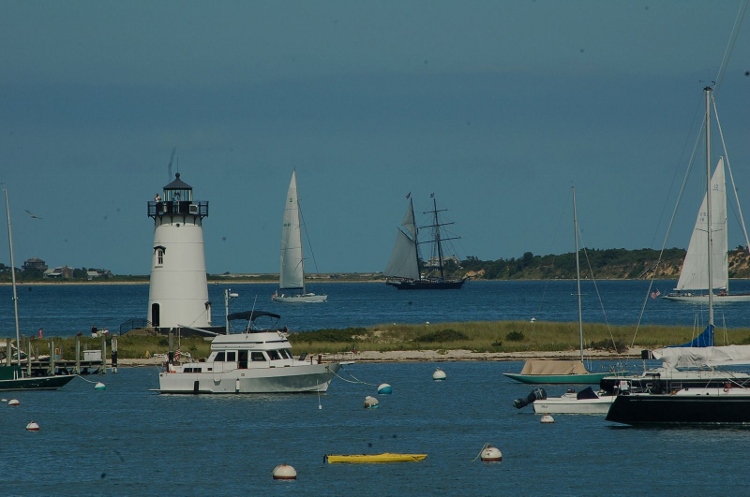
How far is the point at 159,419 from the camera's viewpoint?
46.7 meters

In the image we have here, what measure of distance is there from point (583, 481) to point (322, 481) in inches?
280

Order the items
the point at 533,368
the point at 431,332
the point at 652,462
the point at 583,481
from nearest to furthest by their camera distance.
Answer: the point at 583,481 → the point at 652,462 → the point at 533,368 → the point at 431,332

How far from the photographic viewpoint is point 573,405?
45.8 metres

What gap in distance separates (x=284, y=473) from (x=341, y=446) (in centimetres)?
583

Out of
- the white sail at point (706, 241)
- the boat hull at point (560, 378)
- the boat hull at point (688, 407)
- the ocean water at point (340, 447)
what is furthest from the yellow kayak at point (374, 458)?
the white sail at point (706, 241)

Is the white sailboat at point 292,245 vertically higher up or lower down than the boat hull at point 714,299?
higher up

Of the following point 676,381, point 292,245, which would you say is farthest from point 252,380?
point 292,245

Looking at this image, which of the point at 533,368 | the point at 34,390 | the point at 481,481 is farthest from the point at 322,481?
the point at 34,390

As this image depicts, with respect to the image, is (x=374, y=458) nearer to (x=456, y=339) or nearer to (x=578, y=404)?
(x=578, y=404)

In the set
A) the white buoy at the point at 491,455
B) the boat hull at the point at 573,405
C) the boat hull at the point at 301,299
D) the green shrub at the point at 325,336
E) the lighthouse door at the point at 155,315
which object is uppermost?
the lighthouse door at the point at 155,315

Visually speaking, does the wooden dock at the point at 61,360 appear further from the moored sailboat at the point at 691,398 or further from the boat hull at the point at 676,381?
the boat hull at the point at 676,381

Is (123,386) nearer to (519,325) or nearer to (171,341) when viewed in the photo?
(171,341)

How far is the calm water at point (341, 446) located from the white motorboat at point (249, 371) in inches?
24.7

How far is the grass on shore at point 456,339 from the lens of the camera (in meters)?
70.6
